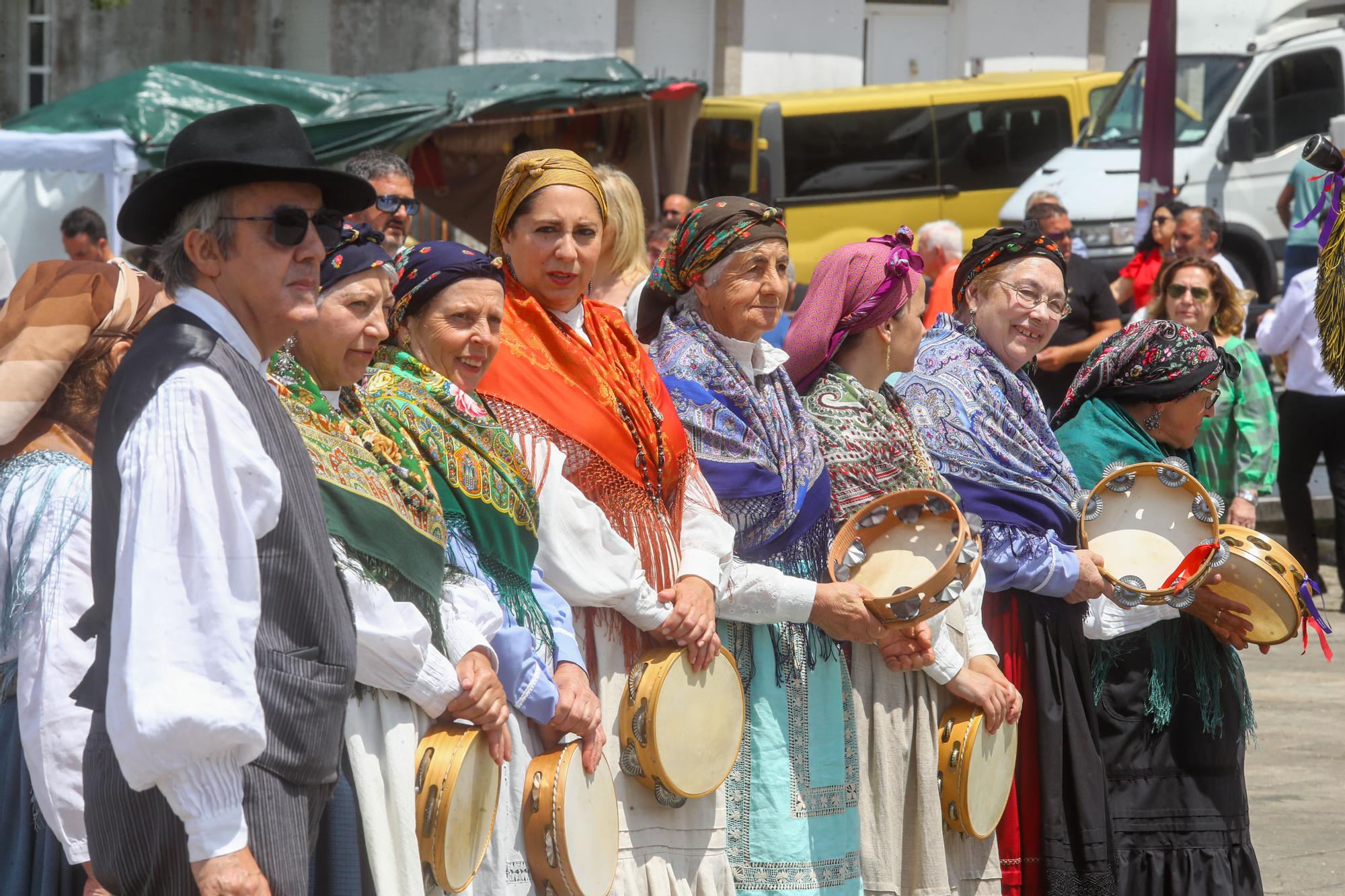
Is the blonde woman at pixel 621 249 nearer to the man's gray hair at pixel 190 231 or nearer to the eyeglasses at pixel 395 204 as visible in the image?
the eyeglasses at pixel 395 204

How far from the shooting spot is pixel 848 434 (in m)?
4.02

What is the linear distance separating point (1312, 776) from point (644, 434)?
3631 millimetres

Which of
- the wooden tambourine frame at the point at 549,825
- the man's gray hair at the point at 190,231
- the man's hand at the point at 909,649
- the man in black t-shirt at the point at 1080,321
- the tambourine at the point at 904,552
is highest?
the man's gray hair at the point at 190,231

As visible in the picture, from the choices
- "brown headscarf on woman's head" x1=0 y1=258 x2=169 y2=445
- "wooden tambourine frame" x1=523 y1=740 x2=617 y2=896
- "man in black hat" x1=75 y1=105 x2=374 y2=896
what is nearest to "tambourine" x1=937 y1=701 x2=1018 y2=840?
"wooden tambourine frame" x1=523 y1=740 x2=617 y2=896

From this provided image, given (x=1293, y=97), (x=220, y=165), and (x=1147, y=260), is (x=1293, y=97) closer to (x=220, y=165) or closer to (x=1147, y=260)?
(x=1147, y=260)

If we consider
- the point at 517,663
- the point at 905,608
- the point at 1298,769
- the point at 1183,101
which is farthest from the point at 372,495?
the point at 1183,101

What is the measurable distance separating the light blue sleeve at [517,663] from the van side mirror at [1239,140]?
1042 centimetres

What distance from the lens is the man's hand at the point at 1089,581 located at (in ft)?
13.8

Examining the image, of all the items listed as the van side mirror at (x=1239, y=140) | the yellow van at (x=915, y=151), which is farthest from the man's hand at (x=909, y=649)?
the yellow van at (x=915, y=151)

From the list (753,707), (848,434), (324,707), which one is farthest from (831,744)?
(324,707)

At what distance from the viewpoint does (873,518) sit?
3922mm

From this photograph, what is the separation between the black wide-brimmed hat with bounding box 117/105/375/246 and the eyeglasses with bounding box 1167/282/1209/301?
207 inches

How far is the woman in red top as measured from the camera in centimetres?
976

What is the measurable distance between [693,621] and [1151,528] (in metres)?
1.49
